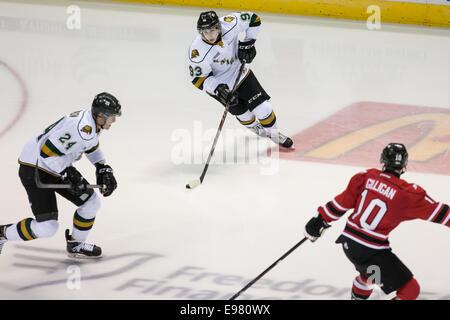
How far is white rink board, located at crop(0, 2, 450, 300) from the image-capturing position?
4078 millimetres

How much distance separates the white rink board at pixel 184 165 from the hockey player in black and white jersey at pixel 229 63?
1.59 ft

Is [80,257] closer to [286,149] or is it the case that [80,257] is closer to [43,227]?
[43,227]

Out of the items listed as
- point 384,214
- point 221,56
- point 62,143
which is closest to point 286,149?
point 221,56

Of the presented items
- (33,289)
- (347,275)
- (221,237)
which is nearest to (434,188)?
Answer: (347,275)

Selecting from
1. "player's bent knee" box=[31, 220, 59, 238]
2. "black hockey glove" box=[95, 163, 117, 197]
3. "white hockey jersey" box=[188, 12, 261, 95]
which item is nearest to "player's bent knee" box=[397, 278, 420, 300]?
"black hockey glove" box=[95, 163, 117, 197]

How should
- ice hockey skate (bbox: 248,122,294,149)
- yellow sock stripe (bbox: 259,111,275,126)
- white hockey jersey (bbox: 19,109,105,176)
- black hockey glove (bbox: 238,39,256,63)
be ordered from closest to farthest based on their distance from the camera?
1. white hockey jersey (bbox: 19,109,105,176)
2. black hockey glove (bbox: 238,39,256,63)
3. yellow sock stripe (bbox: 259,111,275,126)
4. ice hockey skate (bbox: 248,122,294,149)

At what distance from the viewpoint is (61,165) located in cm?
387

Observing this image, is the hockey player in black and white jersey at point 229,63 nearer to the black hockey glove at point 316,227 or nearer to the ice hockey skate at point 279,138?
the ice hockey skate at point 279,138

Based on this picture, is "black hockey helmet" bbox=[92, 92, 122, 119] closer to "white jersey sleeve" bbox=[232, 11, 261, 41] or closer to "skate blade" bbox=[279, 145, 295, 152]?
"white jersey sleeve" bbox=[232, 11, 261, 41]

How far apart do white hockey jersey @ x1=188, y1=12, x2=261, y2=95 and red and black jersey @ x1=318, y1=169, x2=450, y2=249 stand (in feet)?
7.14

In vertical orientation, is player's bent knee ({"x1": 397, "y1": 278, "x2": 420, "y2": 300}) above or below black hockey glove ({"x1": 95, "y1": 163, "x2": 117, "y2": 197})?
below

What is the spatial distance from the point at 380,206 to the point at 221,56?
2.42 m

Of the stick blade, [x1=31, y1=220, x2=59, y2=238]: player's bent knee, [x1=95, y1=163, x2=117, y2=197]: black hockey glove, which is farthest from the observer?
the stick blade

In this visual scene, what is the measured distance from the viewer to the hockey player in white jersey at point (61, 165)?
3.81m
